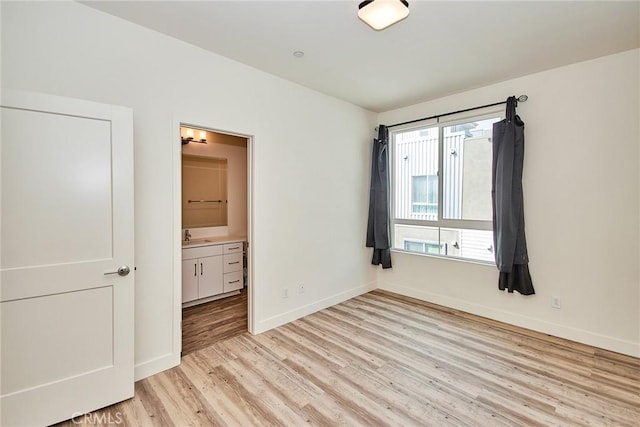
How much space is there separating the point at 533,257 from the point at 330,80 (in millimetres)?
2989

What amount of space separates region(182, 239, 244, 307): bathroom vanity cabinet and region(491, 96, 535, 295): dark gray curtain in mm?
3427

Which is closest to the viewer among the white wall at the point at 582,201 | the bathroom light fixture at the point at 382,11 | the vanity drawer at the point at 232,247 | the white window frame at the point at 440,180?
the bathroom light fixture at the point at 382,11

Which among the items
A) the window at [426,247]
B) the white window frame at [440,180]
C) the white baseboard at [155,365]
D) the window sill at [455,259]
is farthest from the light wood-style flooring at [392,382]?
the white window frame at [440,180]

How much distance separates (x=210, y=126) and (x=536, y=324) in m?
3.95

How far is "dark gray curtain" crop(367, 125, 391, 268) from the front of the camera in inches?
170

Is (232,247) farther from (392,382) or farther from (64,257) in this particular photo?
(392,382)

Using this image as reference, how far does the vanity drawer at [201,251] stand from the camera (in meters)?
3.78

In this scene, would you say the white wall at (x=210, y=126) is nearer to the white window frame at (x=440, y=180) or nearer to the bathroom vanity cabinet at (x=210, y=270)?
the white window frame at (x=440, y=180)

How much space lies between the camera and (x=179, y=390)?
2.19 meters

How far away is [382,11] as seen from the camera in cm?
192

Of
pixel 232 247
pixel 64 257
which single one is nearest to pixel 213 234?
pixel 232 247

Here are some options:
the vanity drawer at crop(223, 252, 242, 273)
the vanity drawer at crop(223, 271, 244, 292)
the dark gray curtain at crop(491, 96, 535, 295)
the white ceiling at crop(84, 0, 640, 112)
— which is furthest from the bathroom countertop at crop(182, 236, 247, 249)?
the dark gray curtain at crop(491, 96, 535, 295)

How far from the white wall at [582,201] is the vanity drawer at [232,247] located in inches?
133

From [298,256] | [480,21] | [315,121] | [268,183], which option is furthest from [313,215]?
[480,21]
